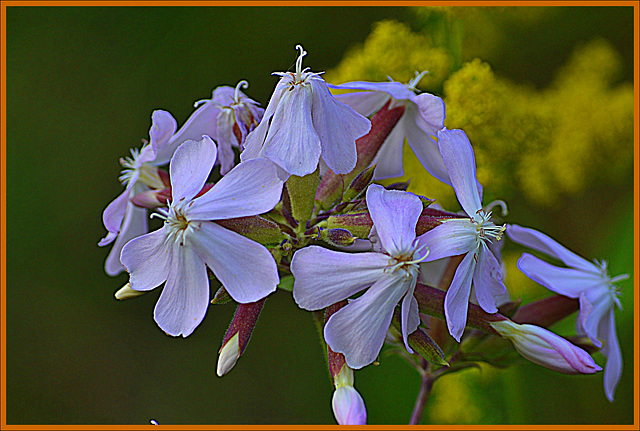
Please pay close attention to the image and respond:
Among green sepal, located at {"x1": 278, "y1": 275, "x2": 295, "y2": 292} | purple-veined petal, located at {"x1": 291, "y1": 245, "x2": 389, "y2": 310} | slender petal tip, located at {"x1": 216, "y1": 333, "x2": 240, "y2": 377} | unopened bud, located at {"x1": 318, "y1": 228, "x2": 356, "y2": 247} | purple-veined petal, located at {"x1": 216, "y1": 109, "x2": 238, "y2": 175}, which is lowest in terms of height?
slender petal tip, located at {"x1": 216, "y1": 333, "x2": 240, "y2": 377}

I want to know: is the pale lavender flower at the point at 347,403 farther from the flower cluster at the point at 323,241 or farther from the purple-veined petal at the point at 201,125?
the purple-veined petal at the point at 201,125

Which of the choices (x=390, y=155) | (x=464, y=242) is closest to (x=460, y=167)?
(x=464, y=242)

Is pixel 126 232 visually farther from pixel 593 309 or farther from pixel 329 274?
pixel 593 309

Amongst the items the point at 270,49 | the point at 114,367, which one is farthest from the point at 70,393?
Result: the point at 270,49

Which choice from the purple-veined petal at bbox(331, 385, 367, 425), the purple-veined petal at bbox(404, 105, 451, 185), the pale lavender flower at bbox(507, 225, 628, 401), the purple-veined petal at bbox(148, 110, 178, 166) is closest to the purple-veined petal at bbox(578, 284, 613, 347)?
the pale lavender flower at bbox(507, 225, 628, 401)

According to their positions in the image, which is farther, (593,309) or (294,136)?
(593,309)

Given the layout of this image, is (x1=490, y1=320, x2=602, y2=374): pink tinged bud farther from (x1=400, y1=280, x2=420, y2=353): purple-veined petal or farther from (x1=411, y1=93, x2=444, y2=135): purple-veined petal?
(x1=411, y1=93, x2=444, y2=135): purple-veined petal
